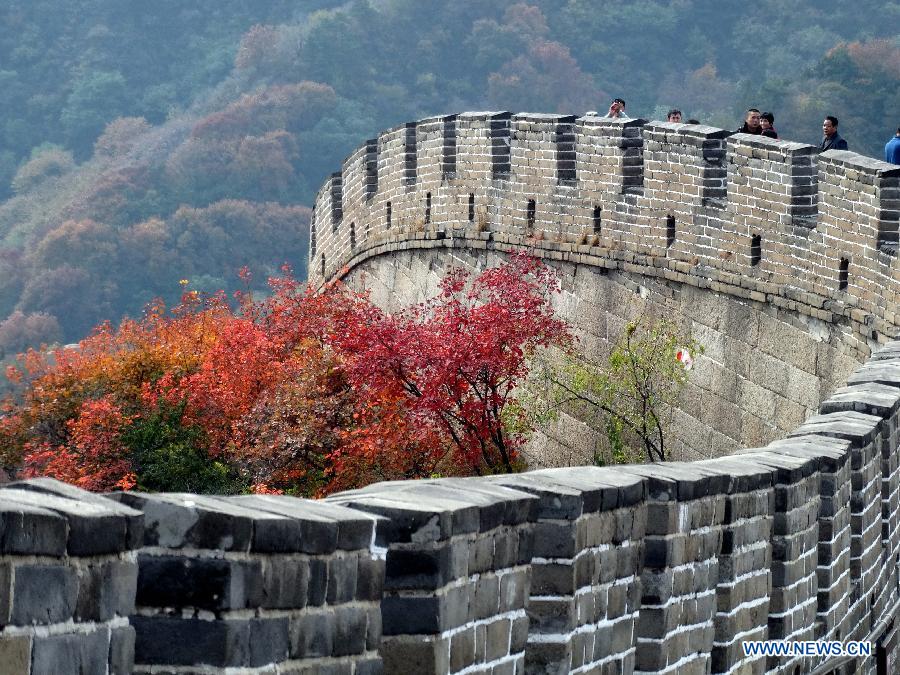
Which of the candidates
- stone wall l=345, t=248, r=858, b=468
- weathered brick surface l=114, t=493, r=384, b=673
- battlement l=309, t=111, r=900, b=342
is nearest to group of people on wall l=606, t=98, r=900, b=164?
battlement l=309, t=111, r=900, b=342

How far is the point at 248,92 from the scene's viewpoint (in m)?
77.6

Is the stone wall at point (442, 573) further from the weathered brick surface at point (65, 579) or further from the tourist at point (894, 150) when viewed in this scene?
the tourist at point (894, 150)

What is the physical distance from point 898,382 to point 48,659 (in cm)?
781

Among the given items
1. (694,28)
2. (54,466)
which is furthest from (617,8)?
(54,466)

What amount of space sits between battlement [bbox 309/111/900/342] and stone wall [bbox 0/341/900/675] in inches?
220

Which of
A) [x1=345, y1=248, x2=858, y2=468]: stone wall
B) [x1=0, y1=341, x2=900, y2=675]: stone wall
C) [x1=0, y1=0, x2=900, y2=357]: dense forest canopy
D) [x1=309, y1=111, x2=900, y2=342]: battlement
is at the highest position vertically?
[x1=0, y1=0, x2=900, y2=357]: dense forest canopy

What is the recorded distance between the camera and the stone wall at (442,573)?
3.46 metres

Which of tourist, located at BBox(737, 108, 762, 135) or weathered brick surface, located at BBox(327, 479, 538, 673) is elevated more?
tourist, located at BBox(737, 108, 762, 135)

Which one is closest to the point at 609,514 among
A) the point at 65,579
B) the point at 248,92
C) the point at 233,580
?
the point at 233,580

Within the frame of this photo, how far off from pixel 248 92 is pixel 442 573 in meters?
73.9

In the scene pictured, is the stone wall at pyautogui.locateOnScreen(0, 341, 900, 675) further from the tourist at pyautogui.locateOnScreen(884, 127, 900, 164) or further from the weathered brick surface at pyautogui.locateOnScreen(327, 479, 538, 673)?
the tourist at pyautogui.locateOnScreen(884, 127, 900, 164)

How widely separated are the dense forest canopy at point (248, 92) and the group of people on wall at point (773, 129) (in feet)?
134

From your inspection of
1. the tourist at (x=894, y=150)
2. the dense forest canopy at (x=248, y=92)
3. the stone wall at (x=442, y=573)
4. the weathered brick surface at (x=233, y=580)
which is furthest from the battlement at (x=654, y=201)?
the dense forest canopy at (x=248, y=92)

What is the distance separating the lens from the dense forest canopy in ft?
214
